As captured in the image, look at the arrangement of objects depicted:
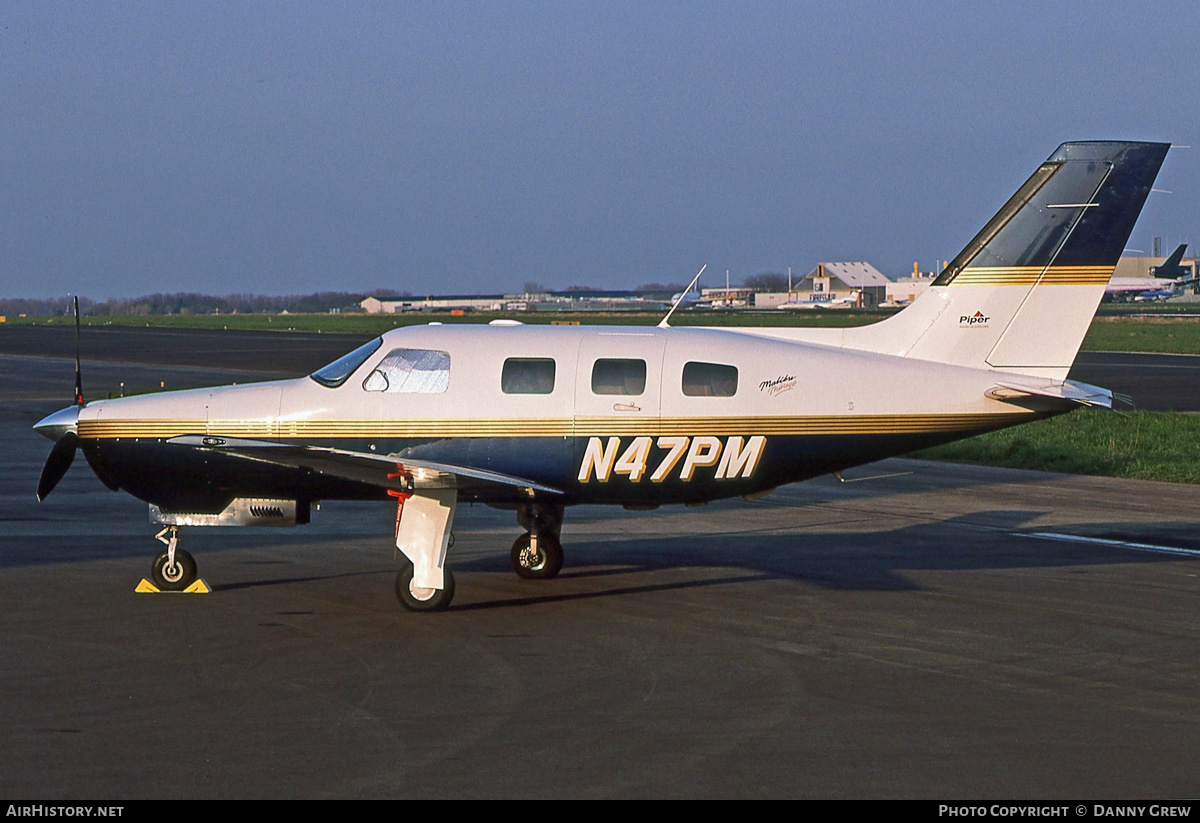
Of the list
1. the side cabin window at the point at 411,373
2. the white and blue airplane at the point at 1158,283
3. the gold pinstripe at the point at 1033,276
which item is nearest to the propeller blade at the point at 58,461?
the side cabin window at the point at 411,373

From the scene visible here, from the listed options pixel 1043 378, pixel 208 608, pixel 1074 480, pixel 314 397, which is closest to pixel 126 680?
pixel 208 608

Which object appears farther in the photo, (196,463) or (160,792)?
(196,463)

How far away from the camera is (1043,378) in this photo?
12.9 m

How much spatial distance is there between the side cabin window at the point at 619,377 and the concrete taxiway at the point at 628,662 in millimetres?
2026

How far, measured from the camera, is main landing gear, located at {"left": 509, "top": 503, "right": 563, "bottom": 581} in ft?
45.2

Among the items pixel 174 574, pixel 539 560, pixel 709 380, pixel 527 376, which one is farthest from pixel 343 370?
pixel 709 380

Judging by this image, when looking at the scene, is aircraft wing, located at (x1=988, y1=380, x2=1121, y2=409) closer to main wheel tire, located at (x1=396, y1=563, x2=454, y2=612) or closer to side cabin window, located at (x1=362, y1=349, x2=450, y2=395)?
side cabin window, located at (x1=362, y1=349, x2=450, y2=395)

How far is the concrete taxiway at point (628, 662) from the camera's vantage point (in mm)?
7570

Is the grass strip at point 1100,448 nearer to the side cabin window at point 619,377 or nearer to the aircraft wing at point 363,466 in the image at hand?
the side cabin window at point 619,377

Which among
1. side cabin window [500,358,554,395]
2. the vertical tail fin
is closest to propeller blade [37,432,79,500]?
side cabin window [500,358,554,395]

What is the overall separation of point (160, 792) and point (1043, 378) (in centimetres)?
912

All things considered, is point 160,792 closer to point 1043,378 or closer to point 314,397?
point 314,397
